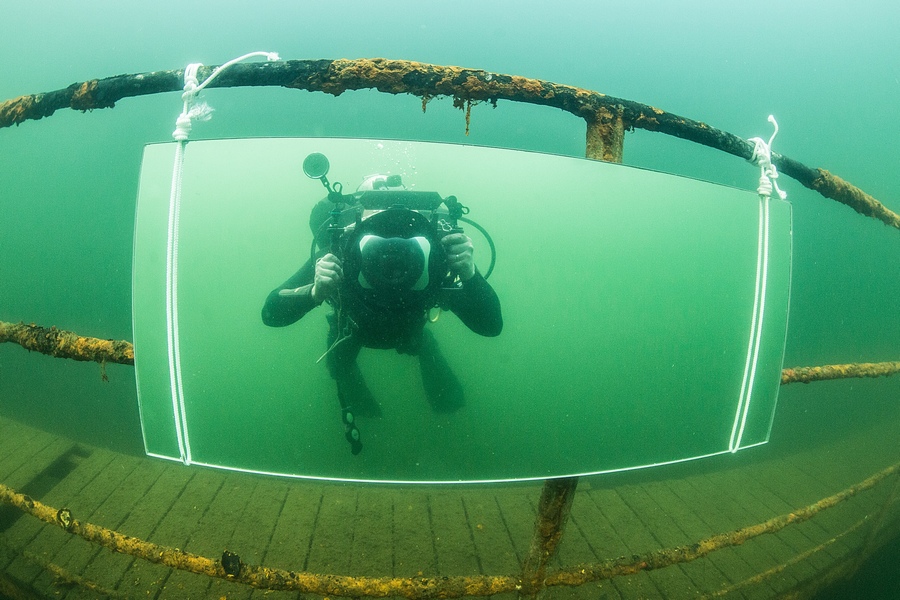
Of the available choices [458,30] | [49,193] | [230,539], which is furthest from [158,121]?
[230,539]

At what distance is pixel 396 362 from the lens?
104 centimetres

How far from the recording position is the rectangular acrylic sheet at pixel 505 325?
0.87m

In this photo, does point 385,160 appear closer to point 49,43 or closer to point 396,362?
point 396,362

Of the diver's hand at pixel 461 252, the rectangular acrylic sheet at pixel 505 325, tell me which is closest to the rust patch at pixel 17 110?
the rectangular acrylic sheet at pixel 505 325

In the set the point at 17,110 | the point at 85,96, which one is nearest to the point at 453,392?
the point at 85,96

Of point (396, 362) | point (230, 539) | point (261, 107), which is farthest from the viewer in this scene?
point (261, 107)

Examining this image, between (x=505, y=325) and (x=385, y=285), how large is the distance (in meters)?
0.35

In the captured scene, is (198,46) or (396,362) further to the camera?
(198,46)

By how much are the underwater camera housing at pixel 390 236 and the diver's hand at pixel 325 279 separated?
0.03 metres

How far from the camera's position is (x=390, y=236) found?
1.15 m

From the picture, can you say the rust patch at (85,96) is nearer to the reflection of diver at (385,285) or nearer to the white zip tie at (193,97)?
the white zip tie at (193,97)

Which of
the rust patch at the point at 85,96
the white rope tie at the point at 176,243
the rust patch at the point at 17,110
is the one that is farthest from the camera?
the rust patch at the point at 17,110

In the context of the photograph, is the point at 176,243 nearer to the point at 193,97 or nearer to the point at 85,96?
the point at 193,97

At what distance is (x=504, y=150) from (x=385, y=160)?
0.28 m
